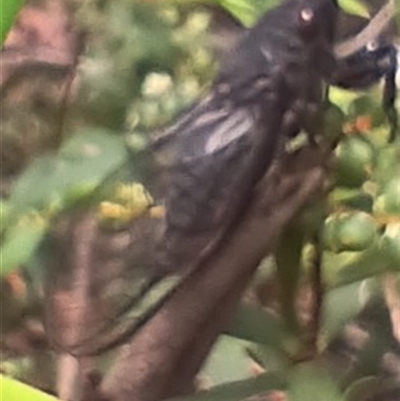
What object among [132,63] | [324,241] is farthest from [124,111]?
[324,241]

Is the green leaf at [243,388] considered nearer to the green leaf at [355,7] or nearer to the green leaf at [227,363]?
the green leaf at [227,363]

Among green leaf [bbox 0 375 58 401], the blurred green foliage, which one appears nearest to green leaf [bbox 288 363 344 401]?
the blurred green foliage

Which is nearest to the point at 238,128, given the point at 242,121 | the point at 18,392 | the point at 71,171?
the point at 242,121

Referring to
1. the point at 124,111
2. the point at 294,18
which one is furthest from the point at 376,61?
the point at 124,111

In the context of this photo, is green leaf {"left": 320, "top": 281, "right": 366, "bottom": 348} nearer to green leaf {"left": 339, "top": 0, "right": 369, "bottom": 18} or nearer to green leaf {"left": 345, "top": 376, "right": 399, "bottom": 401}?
green leaf {"left": 345, "top": 376, "right": 399, "bottom": 401}

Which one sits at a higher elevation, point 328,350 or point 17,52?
point 17,52

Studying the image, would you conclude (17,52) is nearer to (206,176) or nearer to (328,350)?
(206,176)

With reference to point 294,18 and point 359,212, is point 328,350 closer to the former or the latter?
point 359,212
